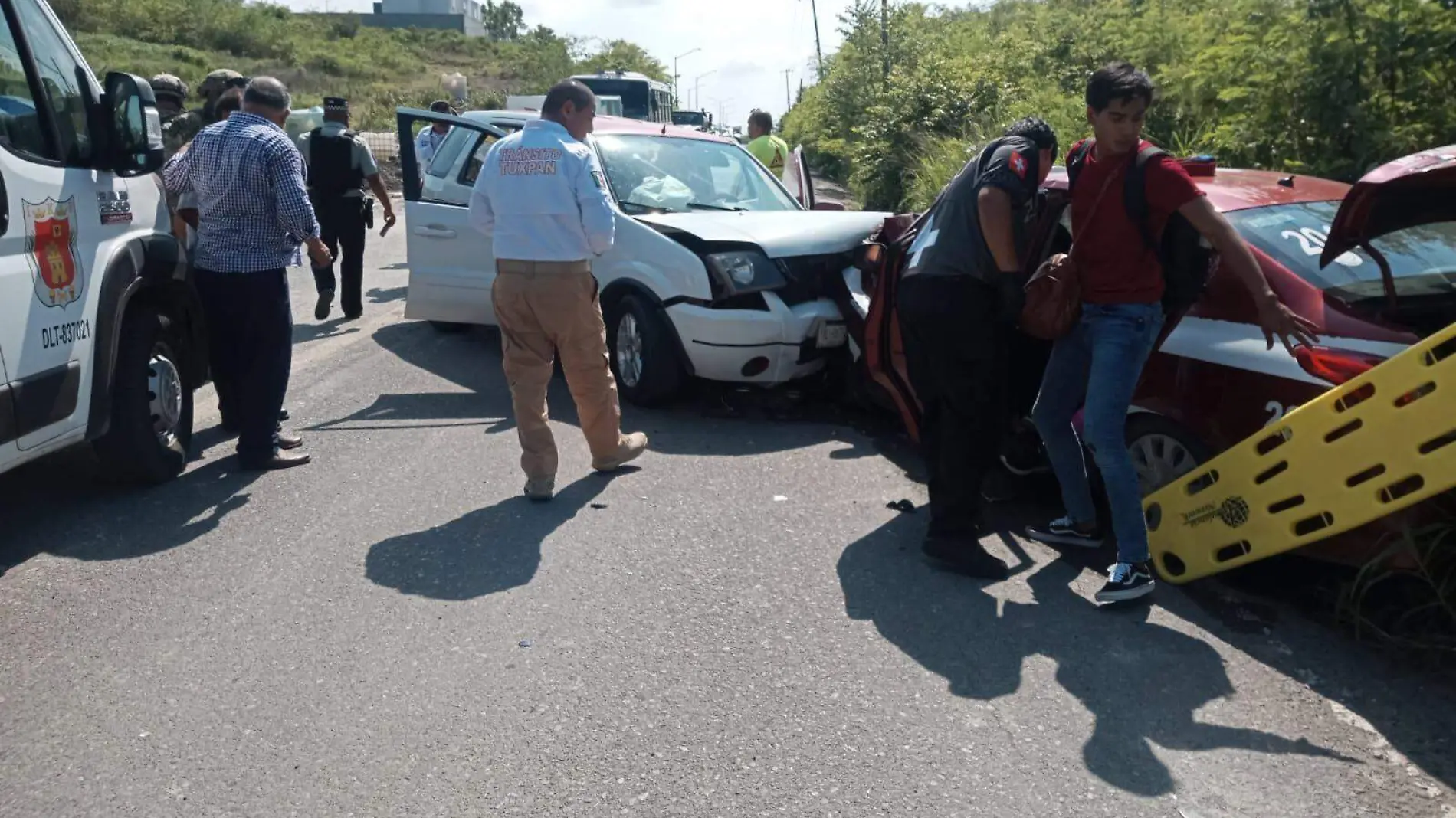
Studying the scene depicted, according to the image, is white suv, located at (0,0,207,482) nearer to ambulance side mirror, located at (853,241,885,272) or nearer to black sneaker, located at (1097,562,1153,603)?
ambulance side mirror, located at (853,241,885,272)

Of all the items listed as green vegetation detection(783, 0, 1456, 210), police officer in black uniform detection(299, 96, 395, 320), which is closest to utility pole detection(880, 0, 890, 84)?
green vegetation detection(783, 0, 1456, 210)

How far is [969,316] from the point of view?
14.6 ft

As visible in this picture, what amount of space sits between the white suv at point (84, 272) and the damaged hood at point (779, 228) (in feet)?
8.94

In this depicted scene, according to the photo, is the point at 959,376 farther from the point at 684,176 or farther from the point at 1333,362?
the point at 684,176

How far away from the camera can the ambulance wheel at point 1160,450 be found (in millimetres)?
4551

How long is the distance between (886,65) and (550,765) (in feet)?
81.3

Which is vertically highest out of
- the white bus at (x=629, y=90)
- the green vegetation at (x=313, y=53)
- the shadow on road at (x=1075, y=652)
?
the green vegetation at (x=313, y=53)

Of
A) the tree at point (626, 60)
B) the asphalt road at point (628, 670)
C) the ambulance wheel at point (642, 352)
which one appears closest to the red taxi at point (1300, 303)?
the asphalt road at point (628, 670)

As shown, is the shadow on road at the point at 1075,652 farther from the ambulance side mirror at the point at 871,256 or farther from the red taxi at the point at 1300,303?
the ambulance side mirror at the point at 871,256

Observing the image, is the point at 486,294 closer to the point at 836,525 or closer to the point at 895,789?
the point at 836,525

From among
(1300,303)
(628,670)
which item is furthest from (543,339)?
(1300,303)

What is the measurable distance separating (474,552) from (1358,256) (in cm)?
367

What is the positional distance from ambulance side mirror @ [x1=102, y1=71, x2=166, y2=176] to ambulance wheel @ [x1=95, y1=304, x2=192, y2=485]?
2.26ft

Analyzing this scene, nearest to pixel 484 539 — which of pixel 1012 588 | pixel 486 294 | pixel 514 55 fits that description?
pixel 1012 588
